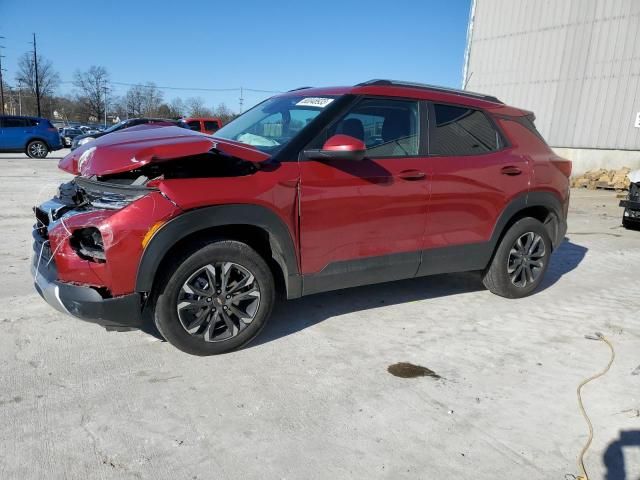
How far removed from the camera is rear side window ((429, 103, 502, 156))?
4086mm

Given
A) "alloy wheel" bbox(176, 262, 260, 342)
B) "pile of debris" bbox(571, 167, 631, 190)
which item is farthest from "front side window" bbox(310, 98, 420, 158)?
"pile of debris" bbox(571, 167, 631, 190)

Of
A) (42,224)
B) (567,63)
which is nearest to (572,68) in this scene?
(567,63)

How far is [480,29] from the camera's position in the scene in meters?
20.7

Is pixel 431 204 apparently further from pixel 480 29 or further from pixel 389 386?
pixel 480 29

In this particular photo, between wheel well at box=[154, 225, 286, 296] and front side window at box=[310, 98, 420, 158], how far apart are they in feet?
2.81

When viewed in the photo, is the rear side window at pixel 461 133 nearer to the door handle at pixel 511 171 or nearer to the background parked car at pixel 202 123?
the door handle at pixel 511 171

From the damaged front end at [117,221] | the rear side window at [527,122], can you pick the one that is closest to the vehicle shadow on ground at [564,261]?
the rear side window at [527,122]

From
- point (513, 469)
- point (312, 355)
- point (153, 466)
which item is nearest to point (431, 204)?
point (312, 355)

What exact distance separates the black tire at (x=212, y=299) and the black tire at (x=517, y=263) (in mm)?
2384

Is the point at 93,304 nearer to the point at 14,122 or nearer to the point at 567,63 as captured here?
the point at 567,63

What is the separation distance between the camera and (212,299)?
3.22 m

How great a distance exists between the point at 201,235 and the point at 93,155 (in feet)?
2.69

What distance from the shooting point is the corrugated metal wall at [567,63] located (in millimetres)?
16219

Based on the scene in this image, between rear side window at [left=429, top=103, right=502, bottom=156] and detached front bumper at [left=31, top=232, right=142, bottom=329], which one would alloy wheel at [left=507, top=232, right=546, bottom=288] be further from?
detached front bumper at [left=31, top=232, right=142, bottom=329]
